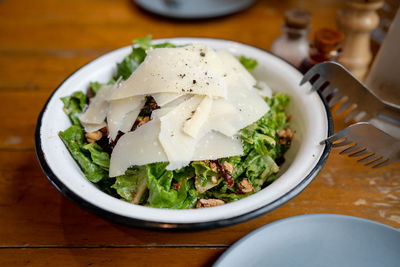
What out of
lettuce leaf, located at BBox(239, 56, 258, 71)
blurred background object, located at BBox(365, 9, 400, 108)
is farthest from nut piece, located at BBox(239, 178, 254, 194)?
blurred background object, located at BBox(365, 9, 400, 108)

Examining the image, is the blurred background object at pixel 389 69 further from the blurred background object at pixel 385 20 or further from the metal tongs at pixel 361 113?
the blurred background object at pixel 385 20

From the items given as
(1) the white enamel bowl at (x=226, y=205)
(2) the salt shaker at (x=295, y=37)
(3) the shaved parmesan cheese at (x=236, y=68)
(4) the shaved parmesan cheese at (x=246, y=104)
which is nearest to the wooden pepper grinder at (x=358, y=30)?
(2) the salt shaker at (x=295, y=37)

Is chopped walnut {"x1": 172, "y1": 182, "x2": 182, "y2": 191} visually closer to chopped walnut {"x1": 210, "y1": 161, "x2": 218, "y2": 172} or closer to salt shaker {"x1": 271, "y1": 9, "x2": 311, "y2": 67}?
chopped walnut {"x1": 210, "y1": 161, "x2": 218, "y2": 172}

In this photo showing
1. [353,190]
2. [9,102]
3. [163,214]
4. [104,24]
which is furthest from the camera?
[104,24]

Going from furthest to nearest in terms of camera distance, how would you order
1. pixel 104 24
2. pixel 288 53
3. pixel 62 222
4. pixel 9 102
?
pixel 104 24 < pixel 288 53 < pixel 9 102 < pixel 62 222

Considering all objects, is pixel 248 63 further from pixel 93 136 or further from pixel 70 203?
pixel 70 203

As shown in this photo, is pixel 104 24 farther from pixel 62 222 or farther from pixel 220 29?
pixel 62 222

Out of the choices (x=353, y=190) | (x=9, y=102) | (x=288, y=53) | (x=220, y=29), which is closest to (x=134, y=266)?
(x=353, y=190)
